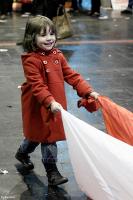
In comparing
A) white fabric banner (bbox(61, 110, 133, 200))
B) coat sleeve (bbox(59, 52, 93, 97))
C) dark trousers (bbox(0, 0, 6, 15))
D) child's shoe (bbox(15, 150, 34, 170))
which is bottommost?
dark trousers (bbox(0, 0, 6, 15))

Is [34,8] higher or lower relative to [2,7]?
higher

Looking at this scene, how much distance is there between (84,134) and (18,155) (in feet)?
3.64

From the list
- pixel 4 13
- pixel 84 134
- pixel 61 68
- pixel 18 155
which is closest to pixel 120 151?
pixel 84 134

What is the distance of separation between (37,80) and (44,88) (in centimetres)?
8

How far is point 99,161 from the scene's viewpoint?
3426 millimetres

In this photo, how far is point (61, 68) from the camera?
401cm

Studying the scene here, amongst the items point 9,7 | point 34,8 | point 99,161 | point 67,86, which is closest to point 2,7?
point 9,7

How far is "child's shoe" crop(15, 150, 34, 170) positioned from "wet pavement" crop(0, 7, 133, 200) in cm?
5

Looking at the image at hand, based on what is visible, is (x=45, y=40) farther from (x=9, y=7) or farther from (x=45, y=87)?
(x=9, y=7)

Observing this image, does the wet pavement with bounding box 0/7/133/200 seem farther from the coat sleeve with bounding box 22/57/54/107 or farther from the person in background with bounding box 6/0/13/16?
the coat sleeve with bounding box 22/57/54/107

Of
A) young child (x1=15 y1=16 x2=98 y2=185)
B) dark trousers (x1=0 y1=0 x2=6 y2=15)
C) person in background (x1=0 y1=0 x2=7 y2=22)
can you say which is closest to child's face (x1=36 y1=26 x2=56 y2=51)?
young child (x1=15 y1=16 x2=98 y2=185)

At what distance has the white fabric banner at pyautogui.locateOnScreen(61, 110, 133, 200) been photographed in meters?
3.30

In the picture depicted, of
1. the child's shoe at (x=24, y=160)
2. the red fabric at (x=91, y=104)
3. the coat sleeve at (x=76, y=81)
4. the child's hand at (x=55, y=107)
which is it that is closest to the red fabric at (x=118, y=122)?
the red fabric at (x=91, y=104)

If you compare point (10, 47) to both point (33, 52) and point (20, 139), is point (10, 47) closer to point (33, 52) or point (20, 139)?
point (20, 139)
